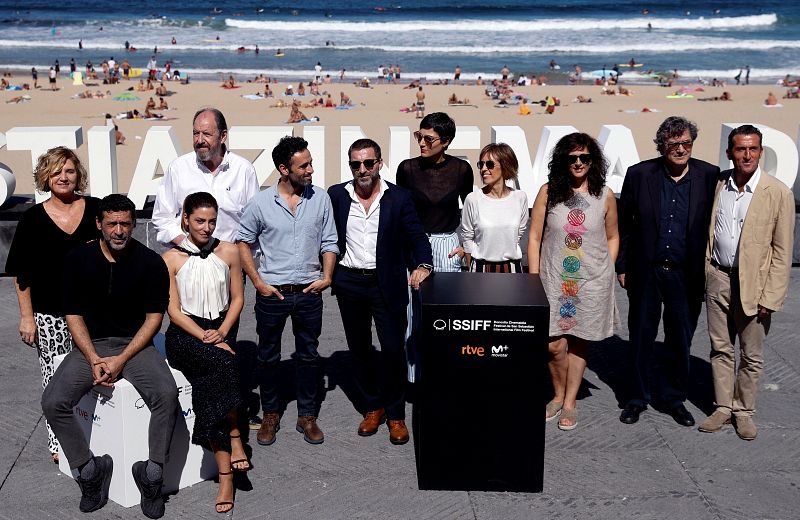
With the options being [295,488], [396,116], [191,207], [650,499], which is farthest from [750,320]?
[396,116]

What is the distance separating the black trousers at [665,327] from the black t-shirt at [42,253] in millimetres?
3864

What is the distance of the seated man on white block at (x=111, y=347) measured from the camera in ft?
18.3

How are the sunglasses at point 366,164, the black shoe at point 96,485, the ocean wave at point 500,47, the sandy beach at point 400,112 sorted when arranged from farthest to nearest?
the ocean wave at point 500,47
the sandy beach at point 400,112
the sunglasses at point 366,164
the black shoe at point 96,485

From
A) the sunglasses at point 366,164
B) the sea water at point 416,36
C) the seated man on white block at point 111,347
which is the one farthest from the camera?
the sea water at point 416,36

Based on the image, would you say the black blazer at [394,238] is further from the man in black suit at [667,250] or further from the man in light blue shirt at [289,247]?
the man in black suit at [667,250]

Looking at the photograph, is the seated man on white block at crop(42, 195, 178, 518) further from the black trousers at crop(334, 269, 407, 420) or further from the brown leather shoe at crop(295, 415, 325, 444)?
the black trousers at crop(334, 269, 407, 420)

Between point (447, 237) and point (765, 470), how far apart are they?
2.68 meters

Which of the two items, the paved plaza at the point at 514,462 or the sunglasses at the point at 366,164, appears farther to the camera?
the sunglasses at the point at 366,164

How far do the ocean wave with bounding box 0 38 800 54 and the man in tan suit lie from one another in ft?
145

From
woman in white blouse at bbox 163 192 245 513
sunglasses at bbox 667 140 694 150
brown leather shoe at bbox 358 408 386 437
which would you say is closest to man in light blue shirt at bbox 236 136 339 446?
woman in white blouse at bbox 163 192 245 513

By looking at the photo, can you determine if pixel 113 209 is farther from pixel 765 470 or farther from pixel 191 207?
pixel 765 470

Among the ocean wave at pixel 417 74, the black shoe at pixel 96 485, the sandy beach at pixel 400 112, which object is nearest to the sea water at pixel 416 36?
the ocean wave at pixel 417 74

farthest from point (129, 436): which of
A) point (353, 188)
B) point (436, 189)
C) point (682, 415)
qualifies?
point (682, 415)

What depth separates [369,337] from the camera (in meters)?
6.75
